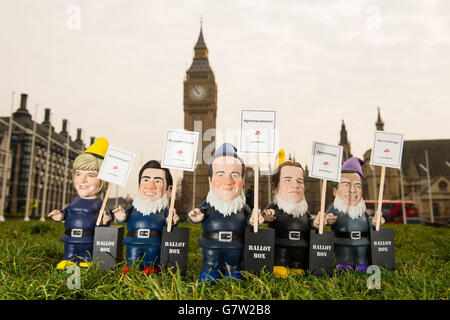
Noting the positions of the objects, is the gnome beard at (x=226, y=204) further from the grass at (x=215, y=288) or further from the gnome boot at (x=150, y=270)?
the gnome boot at (x=150, y=270)

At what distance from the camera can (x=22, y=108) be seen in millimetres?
53500

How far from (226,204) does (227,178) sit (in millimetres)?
317

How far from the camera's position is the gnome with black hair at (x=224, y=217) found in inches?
153

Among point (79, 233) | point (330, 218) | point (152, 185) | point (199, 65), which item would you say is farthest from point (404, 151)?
point (79, 233)

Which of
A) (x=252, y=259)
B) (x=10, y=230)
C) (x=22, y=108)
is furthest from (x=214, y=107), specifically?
(x=252, y=259)

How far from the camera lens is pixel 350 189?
4.63m

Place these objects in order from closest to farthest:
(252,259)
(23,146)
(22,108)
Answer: (252,259) → (23,146) → (22,108)

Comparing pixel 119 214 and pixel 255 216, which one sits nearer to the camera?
pixel 255 216

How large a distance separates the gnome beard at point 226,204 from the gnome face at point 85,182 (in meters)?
1.76

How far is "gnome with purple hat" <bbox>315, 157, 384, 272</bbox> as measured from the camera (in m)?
4.40

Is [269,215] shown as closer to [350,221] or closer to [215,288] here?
[350,221]

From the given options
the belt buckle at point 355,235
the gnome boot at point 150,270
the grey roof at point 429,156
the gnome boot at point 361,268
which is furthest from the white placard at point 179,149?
the grey roof at point 429,156
